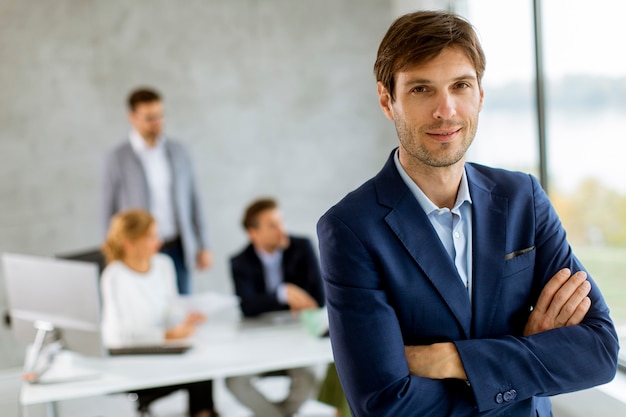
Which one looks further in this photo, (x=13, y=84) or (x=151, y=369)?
(x=13, y=84)

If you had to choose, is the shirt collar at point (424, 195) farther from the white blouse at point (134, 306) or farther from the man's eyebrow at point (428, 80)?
the white blouse at point (134, 306)

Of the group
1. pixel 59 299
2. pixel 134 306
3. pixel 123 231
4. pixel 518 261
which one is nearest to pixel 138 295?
pixel 134 306

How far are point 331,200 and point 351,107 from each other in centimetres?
76

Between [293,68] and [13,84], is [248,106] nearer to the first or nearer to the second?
[293,68]

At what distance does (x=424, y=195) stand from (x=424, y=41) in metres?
0.34

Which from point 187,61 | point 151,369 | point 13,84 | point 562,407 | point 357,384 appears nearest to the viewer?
point 357,384

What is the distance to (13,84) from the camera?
5.45 m

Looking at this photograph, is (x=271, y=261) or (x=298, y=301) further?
(x=271, y=261)

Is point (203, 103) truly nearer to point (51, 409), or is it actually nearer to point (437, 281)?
point (51, 409)

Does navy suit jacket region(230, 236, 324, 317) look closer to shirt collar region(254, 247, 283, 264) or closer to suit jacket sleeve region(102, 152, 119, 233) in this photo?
shirt collar region(254, 247, 283, 264)

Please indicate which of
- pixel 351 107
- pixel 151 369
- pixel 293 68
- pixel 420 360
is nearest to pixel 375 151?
pixel 351 107

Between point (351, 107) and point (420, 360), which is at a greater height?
point (351, 107)

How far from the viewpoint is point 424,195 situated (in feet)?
5.89

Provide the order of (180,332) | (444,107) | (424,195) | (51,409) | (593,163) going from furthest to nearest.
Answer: (593,163) < (180,332) < (51,409) < (424,195) < (444,107)
